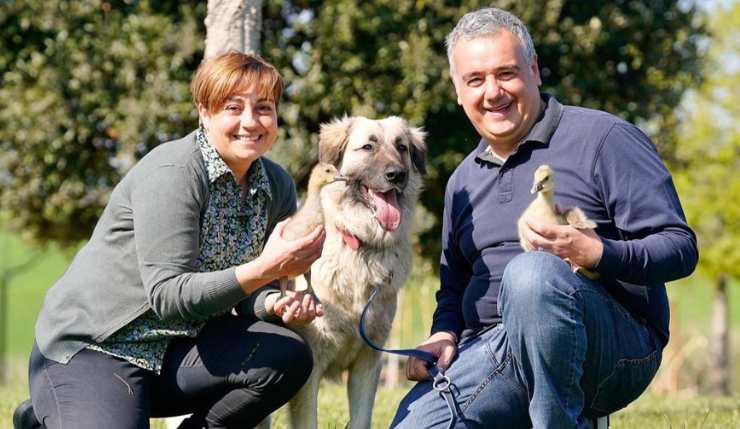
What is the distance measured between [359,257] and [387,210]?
0.28 metres

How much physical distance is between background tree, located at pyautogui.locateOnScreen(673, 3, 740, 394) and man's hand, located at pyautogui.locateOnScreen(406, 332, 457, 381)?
1324 centimetres

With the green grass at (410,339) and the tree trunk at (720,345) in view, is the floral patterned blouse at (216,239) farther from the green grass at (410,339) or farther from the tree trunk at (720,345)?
the tree trunk at (720,345)

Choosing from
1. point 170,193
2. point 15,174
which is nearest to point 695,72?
point 15,174

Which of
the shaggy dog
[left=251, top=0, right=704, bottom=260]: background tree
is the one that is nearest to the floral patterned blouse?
the shaggy dog

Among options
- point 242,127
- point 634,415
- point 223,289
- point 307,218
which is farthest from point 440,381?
point 634,415

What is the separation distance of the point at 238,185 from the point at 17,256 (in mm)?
23616

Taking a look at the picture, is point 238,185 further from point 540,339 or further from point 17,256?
point 17,256

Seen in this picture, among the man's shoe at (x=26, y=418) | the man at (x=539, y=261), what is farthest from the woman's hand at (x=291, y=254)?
the man's shoe at (x=26, y=418)

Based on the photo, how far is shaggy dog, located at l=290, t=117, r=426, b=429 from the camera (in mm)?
4324

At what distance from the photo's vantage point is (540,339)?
3.14 m

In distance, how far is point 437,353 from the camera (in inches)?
151

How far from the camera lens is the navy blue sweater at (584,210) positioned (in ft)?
10.5

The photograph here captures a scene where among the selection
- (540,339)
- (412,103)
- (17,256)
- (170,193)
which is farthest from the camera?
(17,256)

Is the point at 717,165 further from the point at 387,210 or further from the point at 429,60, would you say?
the point at 387,210
